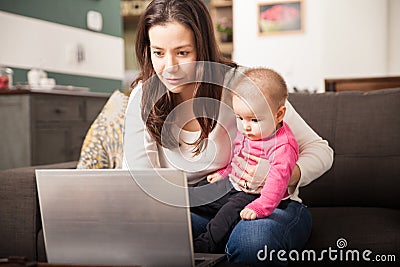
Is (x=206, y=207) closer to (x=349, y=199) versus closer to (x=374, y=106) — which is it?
(x=349, y=199)

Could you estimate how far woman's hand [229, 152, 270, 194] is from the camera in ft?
5.31

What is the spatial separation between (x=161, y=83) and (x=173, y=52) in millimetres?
161

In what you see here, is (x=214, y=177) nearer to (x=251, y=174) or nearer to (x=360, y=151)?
(x=251, y=174)

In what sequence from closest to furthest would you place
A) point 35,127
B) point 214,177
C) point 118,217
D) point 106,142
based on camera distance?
1. point 118,217
2. point 214,177
3. point 106,142
4. point 35,127

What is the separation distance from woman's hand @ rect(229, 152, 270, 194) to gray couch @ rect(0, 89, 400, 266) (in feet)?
1.16

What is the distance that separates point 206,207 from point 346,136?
0.67 m

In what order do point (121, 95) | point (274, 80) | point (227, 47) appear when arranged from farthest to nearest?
point (227, 47) → point (121, 95) → point (274, 80)

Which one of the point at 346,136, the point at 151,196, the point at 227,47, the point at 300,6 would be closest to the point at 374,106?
the point at 346,136

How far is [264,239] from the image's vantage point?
153 cm

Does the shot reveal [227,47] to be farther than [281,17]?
Yes

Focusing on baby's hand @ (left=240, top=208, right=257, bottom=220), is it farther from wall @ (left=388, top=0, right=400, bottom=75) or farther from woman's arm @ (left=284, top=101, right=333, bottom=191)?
wall @ (left=388, top=0, right=400, bottom=75)

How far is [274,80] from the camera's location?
5.18 feet

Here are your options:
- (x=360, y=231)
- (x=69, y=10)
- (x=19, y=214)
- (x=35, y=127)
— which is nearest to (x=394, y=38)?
(x=69, y=10)

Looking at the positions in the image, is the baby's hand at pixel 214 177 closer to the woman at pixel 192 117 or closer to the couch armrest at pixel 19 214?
the woman at pixel 192 117
